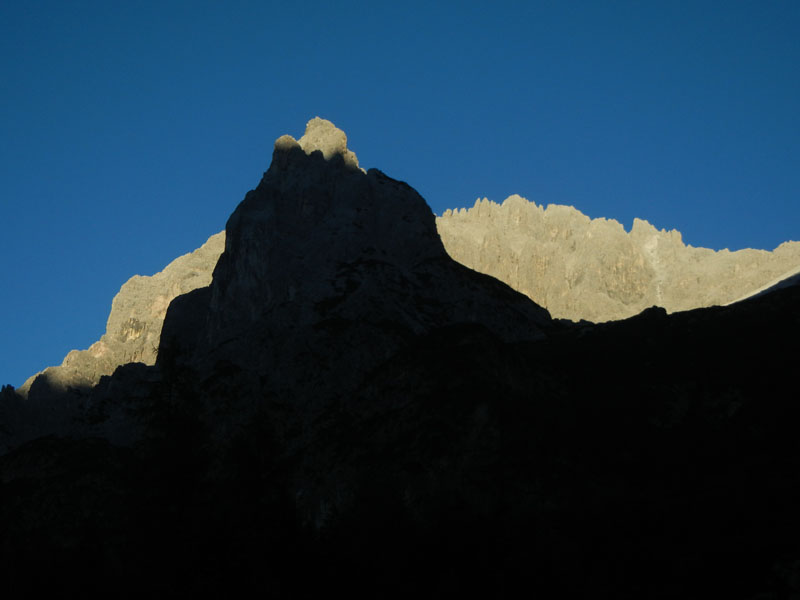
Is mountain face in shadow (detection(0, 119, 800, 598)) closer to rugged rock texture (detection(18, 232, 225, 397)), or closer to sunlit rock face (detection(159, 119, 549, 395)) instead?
sunlit rock face (detection(159, 119, 549, 395))

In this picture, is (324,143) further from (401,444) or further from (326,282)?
(401,444)

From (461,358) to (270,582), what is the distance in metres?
38.5

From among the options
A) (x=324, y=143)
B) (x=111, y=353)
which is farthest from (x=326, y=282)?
(x=111, y=353)

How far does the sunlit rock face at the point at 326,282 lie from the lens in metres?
102

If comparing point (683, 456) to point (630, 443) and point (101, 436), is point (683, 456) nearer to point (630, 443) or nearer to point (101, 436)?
point (630, 443)

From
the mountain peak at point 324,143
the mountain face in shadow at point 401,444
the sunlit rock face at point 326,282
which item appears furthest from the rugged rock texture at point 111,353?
the mountain peak at point 324,143

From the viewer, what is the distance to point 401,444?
71500mm

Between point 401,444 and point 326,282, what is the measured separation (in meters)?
46.2

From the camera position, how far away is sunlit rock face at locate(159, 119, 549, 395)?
10212 cm

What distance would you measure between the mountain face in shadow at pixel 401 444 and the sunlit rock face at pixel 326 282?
409 millimetres

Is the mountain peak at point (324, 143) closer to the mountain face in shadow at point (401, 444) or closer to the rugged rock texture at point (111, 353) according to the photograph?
the mountain face in shadow at point (401, 444)

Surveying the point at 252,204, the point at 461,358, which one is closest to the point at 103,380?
the point at 252,204

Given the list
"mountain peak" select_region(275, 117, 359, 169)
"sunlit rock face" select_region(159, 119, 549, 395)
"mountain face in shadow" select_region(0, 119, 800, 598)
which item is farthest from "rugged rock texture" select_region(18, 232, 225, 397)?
"mountain peak" select_region(275, 117, 359, 169)

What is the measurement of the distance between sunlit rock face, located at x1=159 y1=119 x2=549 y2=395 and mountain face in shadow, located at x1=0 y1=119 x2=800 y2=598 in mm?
409
